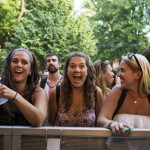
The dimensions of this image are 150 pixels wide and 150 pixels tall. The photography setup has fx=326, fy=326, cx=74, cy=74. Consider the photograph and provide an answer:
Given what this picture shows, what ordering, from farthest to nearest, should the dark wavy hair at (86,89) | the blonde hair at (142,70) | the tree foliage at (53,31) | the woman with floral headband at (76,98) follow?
the tree foliage at (53,31), the dark wavy hair at (86,89), the woman with floral headband at (76,98), the blonde hair at (142,70)

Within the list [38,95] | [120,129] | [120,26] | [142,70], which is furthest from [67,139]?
[120,26]

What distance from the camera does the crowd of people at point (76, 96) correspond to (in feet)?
8.14

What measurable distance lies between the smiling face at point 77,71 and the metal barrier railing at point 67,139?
1140mm

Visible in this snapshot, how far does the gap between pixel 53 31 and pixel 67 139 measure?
24.4 metres

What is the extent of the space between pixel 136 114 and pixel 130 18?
2693 cm

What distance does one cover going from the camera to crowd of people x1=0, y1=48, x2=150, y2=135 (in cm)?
248

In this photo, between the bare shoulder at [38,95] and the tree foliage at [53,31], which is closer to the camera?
the bare shoulder at [38,95]

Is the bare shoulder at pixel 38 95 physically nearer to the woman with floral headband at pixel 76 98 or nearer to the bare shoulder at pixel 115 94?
the woman with floral headband at pixel 76 98

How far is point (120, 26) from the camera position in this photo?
2845cm

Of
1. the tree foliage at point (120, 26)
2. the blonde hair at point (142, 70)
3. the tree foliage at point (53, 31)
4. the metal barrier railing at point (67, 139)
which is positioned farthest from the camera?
the tree foliage at point (120, 26)

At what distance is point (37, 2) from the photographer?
2775cm

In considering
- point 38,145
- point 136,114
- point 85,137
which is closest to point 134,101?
point 136,114

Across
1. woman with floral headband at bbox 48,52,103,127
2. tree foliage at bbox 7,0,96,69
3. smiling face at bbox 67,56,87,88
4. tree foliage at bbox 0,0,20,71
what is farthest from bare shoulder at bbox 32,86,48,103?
tree foliage at bbox 0,0,20,71

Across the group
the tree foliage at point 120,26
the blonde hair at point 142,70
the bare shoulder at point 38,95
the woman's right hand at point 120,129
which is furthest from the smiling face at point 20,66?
the tree foliage at point 120,26
